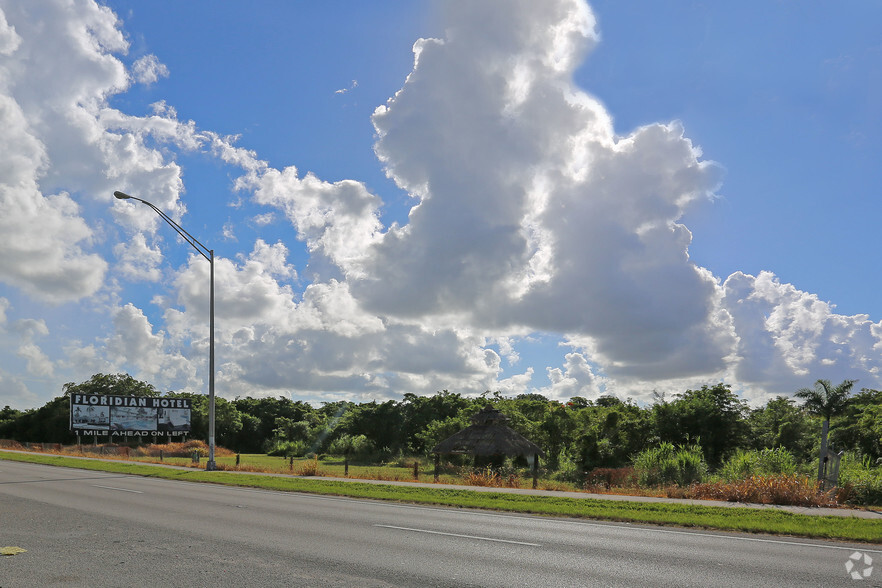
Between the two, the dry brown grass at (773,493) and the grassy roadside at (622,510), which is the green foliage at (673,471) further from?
the grassy roadside at (622,510)

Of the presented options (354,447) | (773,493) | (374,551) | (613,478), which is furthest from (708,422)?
(354,447)

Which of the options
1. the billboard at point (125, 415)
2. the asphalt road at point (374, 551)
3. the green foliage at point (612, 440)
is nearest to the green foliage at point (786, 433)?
the green foliage at point (612, 440)

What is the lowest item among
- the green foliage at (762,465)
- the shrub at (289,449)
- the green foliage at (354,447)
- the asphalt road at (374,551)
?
the shrub at (289,449)

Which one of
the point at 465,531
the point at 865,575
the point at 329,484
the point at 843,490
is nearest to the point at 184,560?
the point at 465,531

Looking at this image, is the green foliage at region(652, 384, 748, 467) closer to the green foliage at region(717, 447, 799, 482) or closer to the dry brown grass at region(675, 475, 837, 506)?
the green foliage at region(717, 447, 799, 482)

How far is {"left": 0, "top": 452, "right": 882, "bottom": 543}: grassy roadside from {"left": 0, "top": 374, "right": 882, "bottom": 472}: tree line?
4.82 metres

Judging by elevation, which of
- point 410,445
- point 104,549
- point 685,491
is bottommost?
point 410,445

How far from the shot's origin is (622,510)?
15805 mm

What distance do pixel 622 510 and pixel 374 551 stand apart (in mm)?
8471

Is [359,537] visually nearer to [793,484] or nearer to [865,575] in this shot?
[865,575]

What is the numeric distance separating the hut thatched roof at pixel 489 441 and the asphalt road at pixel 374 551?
19.7 meters

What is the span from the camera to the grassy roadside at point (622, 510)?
42.0ft

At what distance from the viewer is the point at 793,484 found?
57.4 ft

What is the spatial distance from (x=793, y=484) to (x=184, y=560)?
16027 mm
